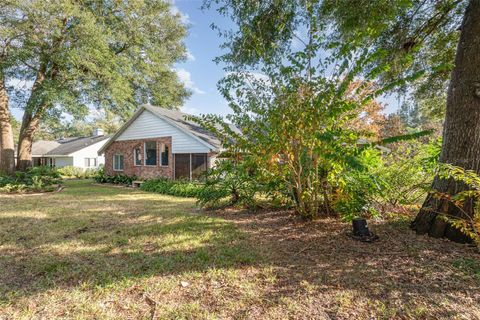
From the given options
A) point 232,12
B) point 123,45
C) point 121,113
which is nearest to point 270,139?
point 232,12

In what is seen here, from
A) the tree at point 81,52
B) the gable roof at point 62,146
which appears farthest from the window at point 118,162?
the gable roof at point 62,146

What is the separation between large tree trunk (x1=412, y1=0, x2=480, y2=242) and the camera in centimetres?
316

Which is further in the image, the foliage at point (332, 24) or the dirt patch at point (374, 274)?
the foliage at point (332, 24)

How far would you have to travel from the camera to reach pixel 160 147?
13383 millimetres

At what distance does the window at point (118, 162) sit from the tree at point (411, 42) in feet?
42.0

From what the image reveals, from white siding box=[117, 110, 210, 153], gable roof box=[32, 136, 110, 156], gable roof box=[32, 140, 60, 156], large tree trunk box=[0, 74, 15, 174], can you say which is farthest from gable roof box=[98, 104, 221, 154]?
gable roof box=[32, 140, 60, 156]

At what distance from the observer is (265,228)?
4461mm

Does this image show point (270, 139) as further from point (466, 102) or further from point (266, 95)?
point (466, 102)

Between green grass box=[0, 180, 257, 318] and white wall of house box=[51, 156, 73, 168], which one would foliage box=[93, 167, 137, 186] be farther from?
white wall of house box=[51, 156, 73, 168]

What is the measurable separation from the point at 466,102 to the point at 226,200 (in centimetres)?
546

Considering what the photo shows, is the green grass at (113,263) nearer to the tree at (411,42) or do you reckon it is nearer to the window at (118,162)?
the tree at (411,42)

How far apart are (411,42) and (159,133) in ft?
37.8

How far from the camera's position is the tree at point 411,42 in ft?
10.6

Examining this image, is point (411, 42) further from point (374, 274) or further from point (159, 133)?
point (159, 133)
